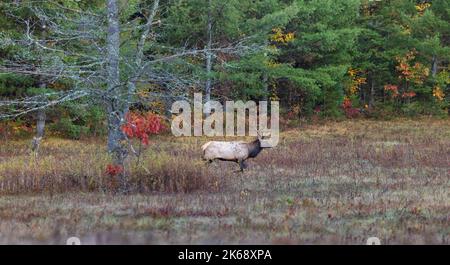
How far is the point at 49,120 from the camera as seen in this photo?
2822 cm

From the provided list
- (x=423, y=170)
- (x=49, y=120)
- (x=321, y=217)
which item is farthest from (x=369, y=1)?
(x=321, y=217)

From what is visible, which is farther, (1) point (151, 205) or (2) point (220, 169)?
(2) point (220, 169)

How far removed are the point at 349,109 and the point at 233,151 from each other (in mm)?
23311

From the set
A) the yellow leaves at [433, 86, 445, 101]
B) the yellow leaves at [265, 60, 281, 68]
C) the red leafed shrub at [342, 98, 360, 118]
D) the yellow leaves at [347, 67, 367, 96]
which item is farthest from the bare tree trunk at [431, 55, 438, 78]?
the yellow leaves at [265, 60, 281, 68]

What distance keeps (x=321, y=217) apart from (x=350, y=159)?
9688 mm

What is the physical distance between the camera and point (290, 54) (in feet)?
114

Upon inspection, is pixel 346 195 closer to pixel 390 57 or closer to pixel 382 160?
pixel 382 160

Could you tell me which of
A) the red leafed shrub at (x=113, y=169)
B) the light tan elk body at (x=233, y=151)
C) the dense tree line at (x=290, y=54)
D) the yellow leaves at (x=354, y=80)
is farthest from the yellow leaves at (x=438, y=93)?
the red leafed shrub at (x=113, y=169)

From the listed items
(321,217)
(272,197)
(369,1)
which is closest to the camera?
(321,217)

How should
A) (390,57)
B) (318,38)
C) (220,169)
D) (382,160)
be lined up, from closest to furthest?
1. (220,169)
2. (382,160)
3. (318,38)
4. (390,57)

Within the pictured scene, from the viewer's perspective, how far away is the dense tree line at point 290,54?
81.3 ft

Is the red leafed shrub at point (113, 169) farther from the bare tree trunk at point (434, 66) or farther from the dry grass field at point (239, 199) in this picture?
the bare tree trunk at point (434, 66)

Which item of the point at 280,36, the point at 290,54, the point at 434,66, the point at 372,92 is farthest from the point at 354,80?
the point at 280,36

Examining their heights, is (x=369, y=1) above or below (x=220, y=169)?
above
